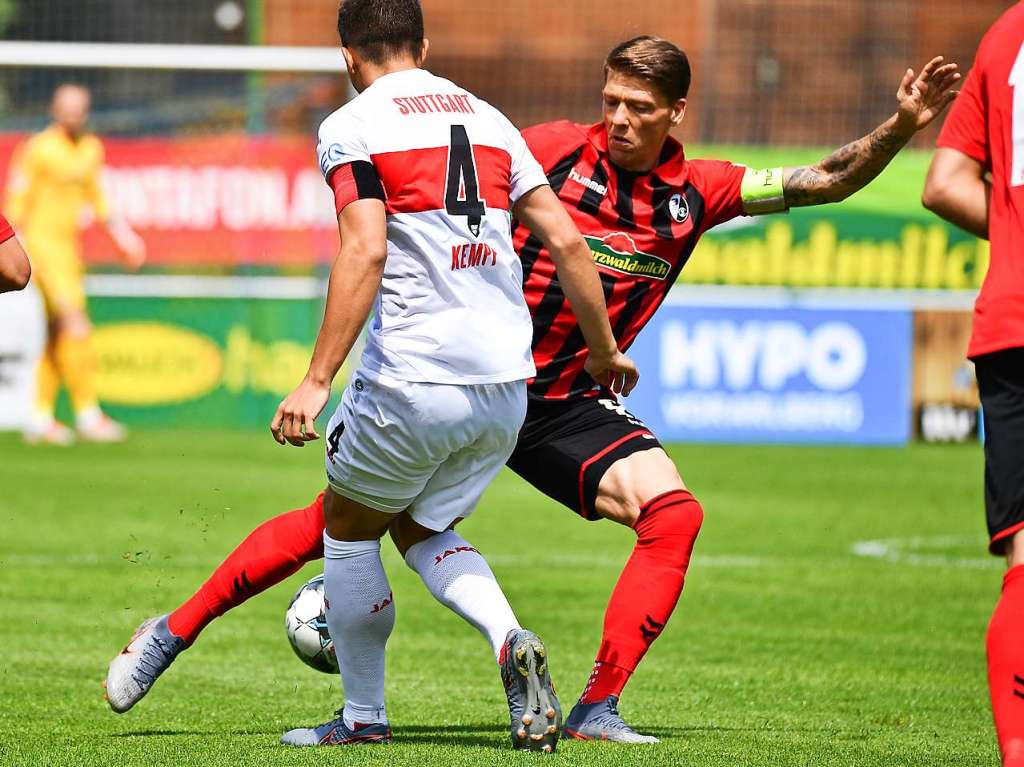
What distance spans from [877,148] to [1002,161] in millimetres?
1702

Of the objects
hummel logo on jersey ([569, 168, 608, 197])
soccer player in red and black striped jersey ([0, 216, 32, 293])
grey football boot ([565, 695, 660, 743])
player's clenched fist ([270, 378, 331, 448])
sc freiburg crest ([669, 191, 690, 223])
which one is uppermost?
hummel logo on jersey ([569, 168, 608, 197])

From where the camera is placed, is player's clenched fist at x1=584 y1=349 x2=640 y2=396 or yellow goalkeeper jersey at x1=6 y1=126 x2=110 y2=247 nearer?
player's clenched fist at x1=584 y1=349 x2=640 y2=396

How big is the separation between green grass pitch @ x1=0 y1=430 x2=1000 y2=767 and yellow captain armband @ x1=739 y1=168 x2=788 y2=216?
1597mm

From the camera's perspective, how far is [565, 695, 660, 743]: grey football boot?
494 cm

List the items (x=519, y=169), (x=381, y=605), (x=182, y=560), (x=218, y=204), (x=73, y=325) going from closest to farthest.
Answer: (x=519, y=169), (x=381, y=605), (x=182, y=560), (x=73, y=325), (x=218, y=204)

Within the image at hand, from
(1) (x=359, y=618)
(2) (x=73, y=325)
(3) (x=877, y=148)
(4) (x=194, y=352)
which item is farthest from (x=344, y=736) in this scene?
(4) (x=194, y=352)

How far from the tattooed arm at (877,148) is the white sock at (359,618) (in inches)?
68.5

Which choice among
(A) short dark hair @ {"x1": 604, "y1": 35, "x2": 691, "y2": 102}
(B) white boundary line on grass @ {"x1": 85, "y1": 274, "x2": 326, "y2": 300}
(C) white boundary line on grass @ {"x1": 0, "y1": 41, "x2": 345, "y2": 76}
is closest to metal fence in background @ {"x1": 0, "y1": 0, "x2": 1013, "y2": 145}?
(C) white boundary line on grass @ {"x1": 0, "y1": 41, "x2": 345, "y2": 76}

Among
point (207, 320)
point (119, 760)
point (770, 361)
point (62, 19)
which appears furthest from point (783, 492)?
point (62, 19)

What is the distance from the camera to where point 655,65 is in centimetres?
541

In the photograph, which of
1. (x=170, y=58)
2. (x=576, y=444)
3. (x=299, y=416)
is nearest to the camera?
(x=299, y=416)

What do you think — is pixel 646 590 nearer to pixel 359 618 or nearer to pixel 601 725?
pixel 601 725

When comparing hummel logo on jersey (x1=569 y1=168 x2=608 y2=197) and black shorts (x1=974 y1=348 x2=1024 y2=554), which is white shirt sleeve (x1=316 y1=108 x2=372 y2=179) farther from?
black shorts (x1=974 y1=348 x2=1024 y2=554)

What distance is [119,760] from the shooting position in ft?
14.8
